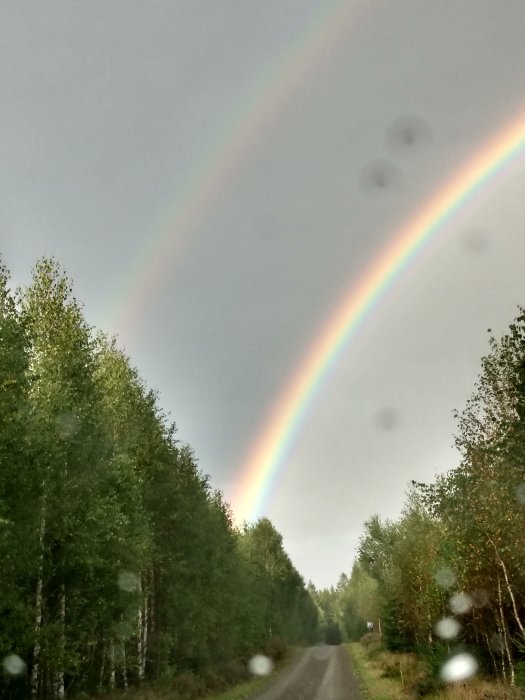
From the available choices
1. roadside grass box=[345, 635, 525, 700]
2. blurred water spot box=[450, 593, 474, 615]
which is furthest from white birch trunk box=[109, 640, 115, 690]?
blurred water spot box=[450, 593, 474, 615]

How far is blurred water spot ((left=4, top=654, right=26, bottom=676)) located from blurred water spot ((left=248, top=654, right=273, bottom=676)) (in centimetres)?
3829

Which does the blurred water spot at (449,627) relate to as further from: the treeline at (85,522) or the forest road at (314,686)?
the treeline at (85,522)

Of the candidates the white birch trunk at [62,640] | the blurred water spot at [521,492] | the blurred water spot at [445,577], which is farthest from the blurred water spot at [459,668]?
the white birch trunk at [62,640]

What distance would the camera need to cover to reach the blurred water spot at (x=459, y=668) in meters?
28.1

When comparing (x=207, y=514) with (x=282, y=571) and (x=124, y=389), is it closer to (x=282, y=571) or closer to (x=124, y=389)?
(x=124, y=389)

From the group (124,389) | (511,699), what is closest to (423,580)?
(511,699)

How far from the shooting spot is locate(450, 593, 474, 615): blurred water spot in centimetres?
3002

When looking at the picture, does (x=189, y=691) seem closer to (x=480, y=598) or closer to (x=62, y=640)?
(x=62, y=640)

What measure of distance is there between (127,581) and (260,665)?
4438 centimetres

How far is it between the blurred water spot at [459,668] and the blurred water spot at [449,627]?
198 cm

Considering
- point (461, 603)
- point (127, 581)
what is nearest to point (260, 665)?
point (461, 603)

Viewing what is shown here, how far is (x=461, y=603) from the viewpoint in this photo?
31188mm

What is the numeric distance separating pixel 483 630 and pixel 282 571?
77510mm

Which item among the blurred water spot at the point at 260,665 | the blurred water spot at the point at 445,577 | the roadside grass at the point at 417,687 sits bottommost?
the roadside grass at the point at 417,687
